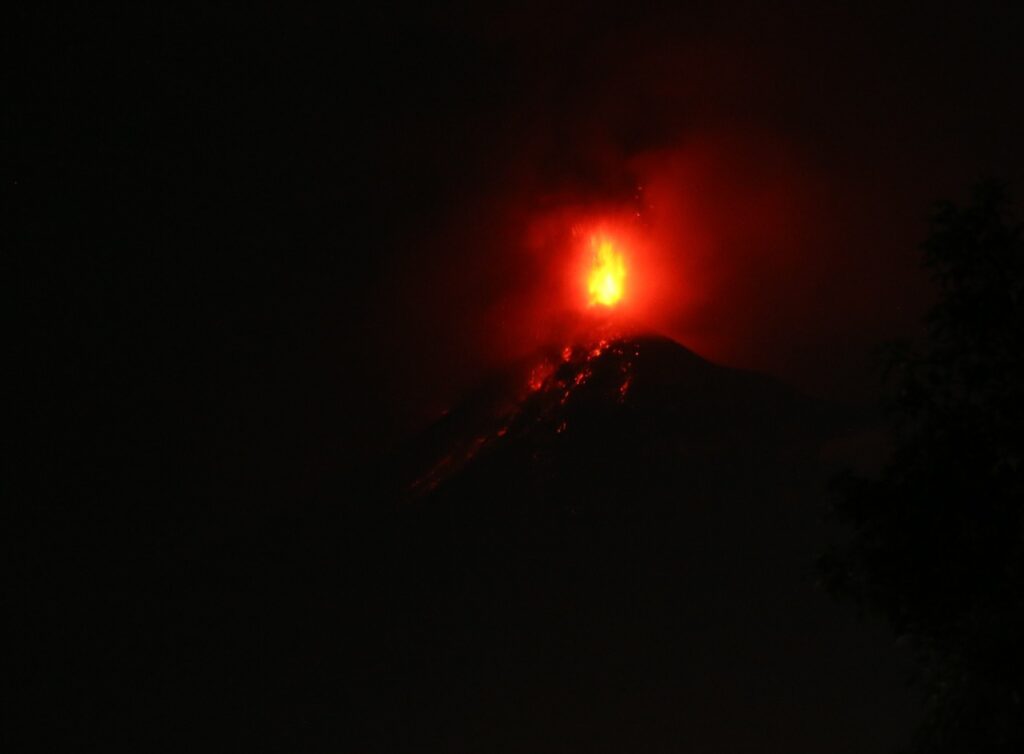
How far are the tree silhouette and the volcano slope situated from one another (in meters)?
65.9

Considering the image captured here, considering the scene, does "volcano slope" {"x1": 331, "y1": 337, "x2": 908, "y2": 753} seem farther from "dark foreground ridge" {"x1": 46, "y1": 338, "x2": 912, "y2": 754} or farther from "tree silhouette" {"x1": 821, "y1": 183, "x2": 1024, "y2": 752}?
"tree silhouette" {"x1": 821, "y1": 183, "x2": 1024, "y2": 752}

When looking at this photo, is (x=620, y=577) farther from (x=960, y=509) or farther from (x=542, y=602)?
(x=960, y=509)

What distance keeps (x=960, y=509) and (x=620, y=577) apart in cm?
11006

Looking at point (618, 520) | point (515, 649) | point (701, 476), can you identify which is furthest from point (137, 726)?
point (701, 476)

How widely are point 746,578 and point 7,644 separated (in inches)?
3258

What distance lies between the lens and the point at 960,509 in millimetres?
11055

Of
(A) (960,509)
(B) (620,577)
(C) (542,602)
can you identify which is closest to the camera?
(A) (960,509)

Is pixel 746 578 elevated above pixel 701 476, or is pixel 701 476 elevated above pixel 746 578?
pixel 701 476

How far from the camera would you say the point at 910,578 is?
11.3m

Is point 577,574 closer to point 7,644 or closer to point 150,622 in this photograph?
point 150,622

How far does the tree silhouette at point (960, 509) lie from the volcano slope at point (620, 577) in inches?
2596

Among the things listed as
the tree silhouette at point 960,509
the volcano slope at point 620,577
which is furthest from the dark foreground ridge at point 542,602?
the tree silhouette at point 960,509

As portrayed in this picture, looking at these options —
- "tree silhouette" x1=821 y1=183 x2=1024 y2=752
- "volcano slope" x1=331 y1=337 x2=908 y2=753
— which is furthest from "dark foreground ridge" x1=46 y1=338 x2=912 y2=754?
"tree silhouette" x1=821 y1=183 x2=1024 y2=752

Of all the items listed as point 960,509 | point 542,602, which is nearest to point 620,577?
point 542,602
